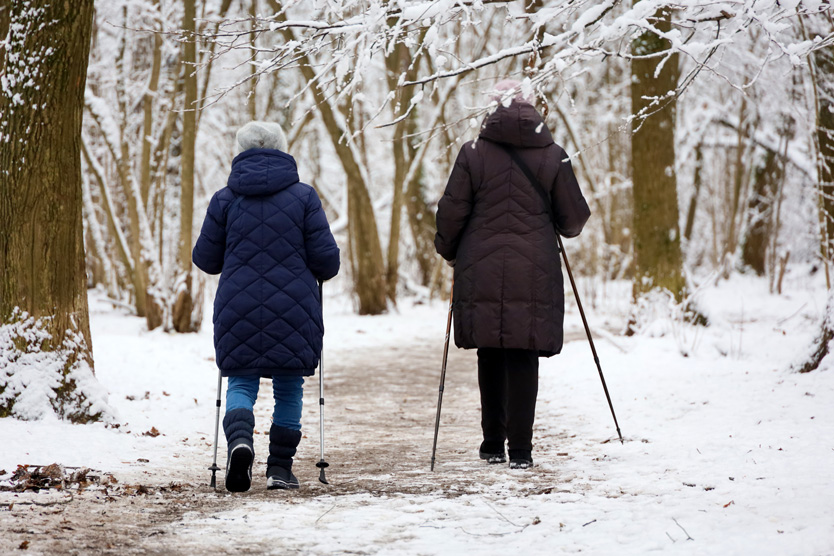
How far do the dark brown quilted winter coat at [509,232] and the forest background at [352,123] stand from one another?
33cm

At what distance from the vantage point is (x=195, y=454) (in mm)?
5137

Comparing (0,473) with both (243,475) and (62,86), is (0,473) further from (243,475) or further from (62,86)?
(62,86)

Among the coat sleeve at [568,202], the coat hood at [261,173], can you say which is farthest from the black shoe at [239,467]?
the coat sleeve at [568,202]

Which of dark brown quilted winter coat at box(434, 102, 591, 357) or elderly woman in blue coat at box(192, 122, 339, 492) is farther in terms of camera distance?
dark brown quilted winter coat at box(434, 102, 591, 357)

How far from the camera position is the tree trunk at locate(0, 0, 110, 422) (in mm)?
5125

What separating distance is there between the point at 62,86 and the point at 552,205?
3.19m

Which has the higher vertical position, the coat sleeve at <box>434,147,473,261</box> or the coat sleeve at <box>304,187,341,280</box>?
the coat sleeve at <box>434,147,473,261</box>

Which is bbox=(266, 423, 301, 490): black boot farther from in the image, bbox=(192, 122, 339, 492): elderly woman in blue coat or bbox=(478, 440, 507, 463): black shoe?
bbox=(478, 440, 507, 463): black shoe

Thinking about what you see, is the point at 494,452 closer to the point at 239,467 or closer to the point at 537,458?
the point at 537,458

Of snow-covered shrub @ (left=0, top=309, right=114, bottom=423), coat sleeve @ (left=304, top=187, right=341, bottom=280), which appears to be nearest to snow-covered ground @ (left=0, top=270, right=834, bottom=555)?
snow-covered shrub @ (left=0, top=309, right=114, bottom=423)

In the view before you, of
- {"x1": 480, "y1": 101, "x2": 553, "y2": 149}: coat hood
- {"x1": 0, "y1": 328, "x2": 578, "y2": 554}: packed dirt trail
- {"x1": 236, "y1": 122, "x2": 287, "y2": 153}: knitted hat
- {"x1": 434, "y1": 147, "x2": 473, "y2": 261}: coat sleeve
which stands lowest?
{"x1": 0, "y1": 328, "x2": 578, "y2": 554}: packed dirt trail

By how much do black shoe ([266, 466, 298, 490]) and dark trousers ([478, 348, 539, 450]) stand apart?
1135 millimetres

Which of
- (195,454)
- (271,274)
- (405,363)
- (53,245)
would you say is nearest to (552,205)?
(271,274)

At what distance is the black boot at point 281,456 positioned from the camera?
4180 mm
